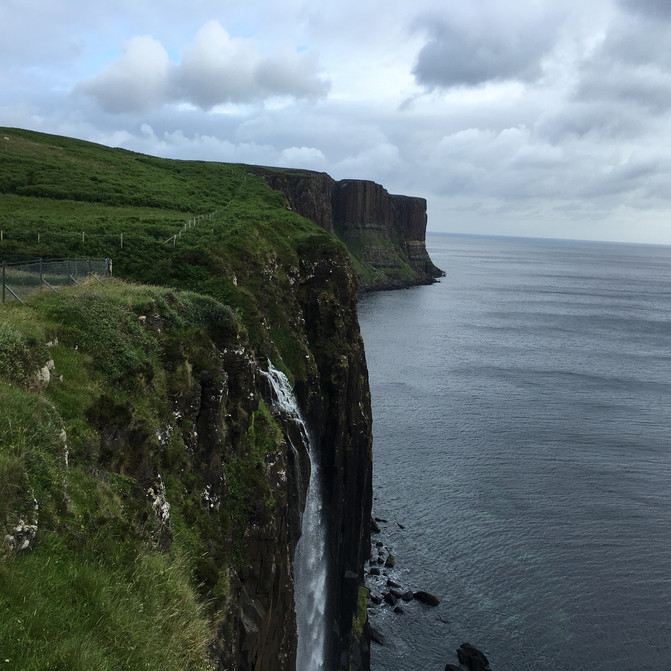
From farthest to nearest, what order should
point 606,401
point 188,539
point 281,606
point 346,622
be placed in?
point 606,401 < point 346,622 < point 281,606 < point 188,539

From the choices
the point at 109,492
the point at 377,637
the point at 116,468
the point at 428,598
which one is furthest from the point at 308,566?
the point at 109,492

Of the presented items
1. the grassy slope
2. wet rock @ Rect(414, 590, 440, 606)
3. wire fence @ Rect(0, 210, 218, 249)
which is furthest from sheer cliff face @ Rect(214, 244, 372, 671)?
wire fence @ Rect(0, 210, 218, 249)

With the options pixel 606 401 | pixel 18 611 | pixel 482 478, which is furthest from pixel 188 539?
pixel 606 401

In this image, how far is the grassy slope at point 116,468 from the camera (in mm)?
10500

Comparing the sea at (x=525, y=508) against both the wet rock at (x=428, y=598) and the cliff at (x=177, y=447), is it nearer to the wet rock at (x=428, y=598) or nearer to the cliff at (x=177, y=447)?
the wet rock at (x=428, y=598)

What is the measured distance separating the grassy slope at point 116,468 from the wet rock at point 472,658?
22.1m

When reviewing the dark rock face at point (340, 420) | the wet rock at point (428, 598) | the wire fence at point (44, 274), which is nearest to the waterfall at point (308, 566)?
the dark rock face at point (340, 420)

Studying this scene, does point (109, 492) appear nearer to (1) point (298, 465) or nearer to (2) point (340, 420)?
(1) point (298, 465)

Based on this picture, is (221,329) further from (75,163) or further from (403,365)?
(403,365)

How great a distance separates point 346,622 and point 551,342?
9987cm

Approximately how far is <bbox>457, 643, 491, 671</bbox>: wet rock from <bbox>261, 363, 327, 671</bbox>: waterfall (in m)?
11.2

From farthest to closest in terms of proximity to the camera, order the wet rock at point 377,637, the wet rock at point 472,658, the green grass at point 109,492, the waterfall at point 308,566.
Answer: the wet rock at point 377,637, the wet rock at point 472,658, the waterfall at point 308,566, the green grass at point 109,492

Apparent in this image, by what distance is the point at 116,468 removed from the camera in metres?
15.2

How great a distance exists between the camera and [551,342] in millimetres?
127562
